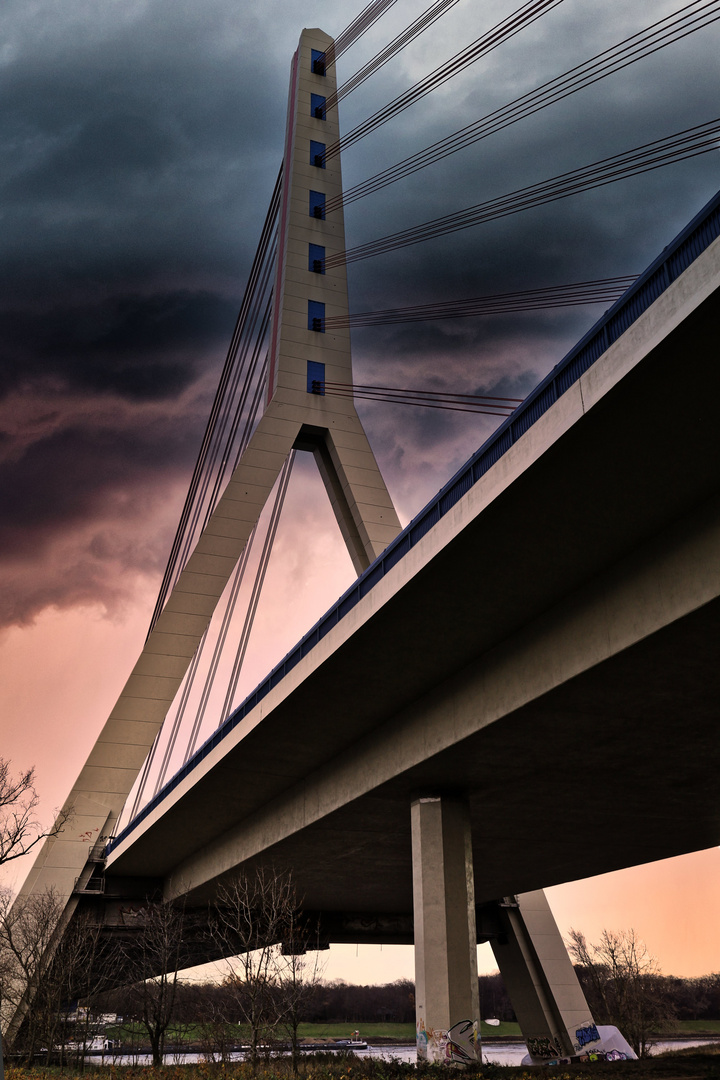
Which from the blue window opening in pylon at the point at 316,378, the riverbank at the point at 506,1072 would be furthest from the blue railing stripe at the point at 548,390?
the blue window opening in pylon at the point at 316,378

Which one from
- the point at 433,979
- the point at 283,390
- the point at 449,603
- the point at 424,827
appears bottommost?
the point at 433,979

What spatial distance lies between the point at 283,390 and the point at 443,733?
62.8ft

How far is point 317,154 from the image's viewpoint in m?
43.1

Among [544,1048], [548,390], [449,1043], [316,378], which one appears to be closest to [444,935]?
[449,1043]

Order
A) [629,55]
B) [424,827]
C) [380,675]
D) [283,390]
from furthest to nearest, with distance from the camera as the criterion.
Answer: [283,390]
[424,827]
[380,675]
[629,55]

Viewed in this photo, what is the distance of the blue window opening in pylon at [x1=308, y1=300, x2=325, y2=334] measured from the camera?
3825cm

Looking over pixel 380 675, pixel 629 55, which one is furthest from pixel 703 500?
pixel 629 55

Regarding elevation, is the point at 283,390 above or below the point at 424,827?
above

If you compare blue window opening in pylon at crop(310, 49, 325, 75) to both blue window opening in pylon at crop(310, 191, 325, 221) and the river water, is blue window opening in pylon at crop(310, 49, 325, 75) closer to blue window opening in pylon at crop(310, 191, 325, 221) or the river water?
blue window opening in pylon at crop(310, 191, 325, 221)

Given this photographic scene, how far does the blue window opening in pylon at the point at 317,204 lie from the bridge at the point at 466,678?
13cm

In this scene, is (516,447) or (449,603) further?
(449,603)

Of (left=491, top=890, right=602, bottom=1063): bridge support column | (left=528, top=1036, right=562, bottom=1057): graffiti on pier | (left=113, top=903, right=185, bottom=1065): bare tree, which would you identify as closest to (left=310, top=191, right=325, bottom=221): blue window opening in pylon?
(left=113, top=903, right=185, bottom=1065): bare tree

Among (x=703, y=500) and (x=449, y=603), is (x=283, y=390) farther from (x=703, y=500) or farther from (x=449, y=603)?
(x=703, y=500)

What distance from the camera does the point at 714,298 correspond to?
10.3 m
